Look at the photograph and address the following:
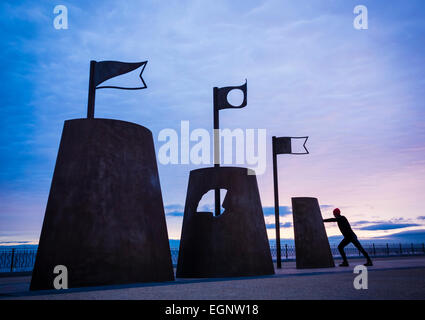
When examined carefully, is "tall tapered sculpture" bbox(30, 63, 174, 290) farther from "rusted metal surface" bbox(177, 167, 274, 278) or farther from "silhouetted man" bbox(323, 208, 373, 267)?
"silhouetted man" bbox(323, 208, 373, 267)

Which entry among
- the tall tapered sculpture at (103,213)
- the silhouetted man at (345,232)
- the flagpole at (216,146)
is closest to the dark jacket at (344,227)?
the silhouetted man at (345,232)

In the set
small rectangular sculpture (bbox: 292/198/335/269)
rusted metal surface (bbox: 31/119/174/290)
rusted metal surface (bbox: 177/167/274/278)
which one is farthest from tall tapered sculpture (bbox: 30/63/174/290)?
small rectangular sculpture (bbox: 292/198/335/269)

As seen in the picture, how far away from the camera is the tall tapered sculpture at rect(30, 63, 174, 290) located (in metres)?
7.00

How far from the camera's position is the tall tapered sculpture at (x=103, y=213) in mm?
7004

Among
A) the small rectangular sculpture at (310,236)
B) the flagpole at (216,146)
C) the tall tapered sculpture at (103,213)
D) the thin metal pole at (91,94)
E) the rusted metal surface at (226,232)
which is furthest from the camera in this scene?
the small rectangular sculpture at (310,236)

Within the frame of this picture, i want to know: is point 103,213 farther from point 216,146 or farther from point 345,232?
point 345,232

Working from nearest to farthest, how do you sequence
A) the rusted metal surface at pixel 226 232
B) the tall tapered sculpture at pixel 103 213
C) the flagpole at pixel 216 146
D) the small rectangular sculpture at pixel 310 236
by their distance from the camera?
the tall tapered sculpture at pixel 103 213 < the rusted metal surface at pixel 226 232 < the flagpole at pixel 216 146 < the small rectangular sculpture at pixel 310 236

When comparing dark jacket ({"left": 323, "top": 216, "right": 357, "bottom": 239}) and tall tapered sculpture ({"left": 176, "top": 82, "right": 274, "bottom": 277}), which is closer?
tall tapered sculpture ({"left": 176, "top": 82, "right": 274, "bottom": 277})

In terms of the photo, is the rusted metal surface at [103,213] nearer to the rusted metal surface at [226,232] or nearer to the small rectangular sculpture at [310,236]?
the rusted metal surface at [226,232]

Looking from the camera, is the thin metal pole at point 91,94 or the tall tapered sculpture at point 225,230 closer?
the thin metal pole at point 91,94

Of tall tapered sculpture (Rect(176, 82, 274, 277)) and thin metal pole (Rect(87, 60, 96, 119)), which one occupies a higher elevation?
thin metal pole (Rect(87, 60, 96, 119))

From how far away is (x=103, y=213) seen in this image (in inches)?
287

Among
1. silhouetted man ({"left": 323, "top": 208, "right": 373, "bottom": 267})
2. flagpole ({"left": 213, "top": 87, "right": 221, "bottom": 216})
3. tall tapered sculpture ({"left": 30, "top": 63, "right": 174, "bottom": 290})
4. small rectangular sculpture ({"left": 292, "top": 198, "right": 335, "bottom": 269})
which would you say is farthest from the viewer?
small rectangular sculpture ({"left": 292, "top": 198, "right": 335, "bottom": 269})

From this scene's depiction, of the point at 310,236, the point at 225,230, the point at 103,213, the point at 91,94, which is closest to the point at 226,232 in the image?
the point at 225,230
